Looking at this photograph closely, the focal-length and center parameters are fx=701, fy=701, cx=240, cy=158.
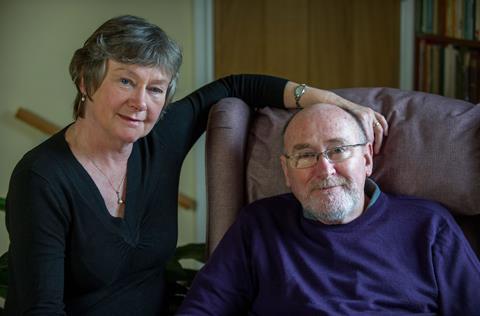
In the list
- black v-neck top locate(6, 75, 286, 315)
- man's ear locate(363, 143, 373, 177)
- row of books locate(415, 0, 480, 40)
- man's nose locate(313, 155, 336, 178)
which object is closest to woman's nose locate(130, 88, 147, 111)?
black v-neck top locate(6, 75, 286, 315)

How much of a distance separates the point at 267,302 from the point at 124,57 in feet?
2.21

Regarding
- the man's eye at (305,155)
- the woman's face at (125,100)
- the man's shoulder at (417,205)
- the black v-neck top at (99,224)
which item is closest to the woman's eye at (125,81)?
the woman's face at (125,100)

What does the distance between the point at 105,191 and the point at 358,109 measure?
0.67 meters

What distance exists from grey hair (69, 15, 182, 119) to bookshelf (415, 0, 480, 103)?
5.22 feet

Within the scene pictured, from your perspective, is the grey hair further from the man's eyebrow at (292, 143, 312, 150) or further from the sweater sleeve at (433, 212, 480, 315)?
the sweater sleeve at (433, 212, 480, 315)

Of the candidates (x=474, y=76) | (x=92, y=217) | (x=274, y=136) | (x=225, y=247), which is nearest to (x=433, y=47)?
(x=474, y=76)

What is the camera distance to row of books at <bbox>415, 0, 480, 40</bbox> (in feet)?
9.19

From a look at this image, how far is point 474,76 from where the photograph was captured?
286 centimetres

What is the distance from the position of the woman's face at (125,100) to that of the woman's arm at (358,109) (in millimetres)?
418

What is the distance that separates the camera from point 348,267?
166 centimetres

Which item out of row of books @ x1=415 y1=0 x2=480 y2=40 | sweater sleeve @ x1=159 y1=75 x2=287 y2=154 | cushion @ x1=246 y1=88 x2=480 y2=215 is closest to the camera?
cushion @ x1=246 y1=88 x2=480 y2=215

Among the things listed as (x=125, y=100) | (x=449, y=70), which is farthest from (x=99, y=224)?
(x=449, y=70)

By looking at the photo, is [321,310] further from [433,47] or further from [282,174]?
[433,47]

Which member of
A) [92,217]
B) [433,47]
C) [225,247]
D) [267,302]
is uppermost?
[433,47]
